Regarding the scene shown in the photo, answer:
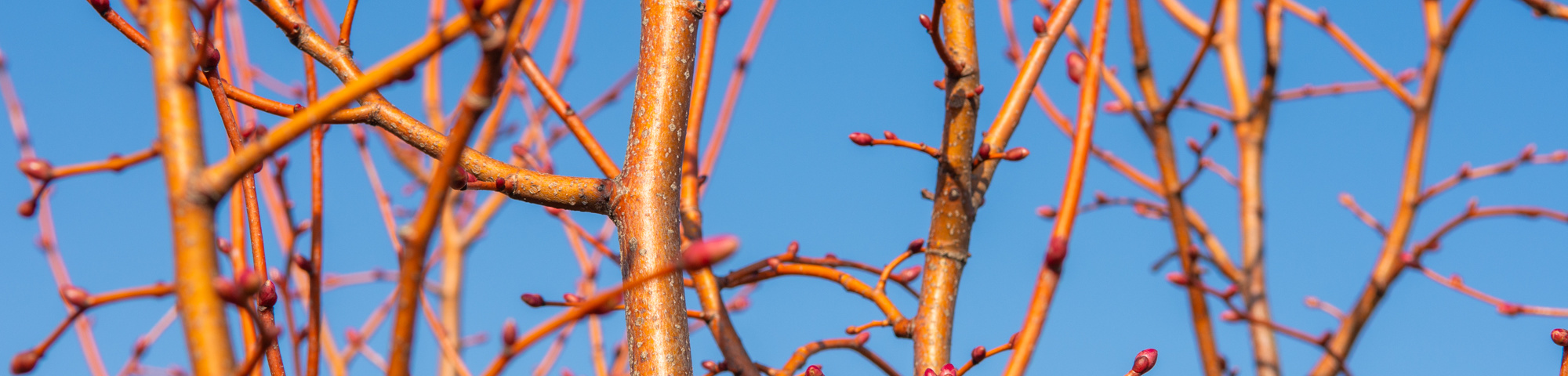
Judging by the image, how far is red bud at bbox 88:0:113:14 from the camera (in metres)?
0.85

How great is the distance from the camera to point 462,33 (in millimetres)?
433

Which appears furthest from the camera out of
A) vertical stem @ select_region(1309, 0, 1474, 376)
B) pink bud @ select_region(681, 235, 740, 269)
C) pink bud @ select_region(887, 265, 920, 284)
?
vertical stem @ select_region(1309, 0, 1474, 376)

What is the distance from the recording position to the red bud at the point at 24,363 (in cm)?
80

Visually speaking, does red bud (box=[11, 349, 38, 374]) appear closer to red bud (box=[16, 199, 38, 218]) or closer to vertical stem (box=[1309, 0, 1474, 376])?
red bud (box=[16, 199, 38, 218])

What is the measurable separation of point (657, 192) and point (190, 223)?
504mm

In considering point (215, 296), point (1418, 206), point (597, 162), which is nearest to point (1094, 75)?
point (215, 296)

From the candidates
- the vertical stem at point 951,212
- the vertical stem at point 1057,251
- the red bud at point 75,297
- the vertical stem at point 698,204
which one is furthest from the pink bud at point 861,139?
the red bud at point 75,297

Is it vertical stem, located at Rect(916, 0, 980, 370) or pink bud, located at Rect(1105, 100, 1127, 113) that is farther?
pink bud, located at Rect(1105, 100, 1127, 113)

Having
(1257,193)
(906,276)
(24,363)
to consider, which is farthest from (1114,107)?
(24,363)

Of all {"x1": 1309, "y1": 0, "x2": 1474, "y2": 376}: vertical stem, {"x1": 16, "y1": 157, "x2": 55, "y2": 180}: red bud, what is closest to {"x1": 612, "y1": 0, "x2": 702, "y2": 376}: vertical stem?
{"x1": 16, "y1": 157, "x2": 55, "y2": 180}: red bud

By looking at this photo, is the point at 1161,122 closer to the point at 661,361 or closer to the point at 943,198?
the point at 943,198

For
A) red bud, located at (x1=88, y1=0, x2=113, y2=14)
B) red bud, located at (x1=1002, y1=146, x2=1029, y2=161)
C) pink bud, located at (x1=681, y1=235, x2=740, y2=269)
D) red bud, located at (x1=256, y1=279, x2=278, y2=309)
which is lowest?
pink bud, located at (x1=681, y1=235, x2=740, y2=269)

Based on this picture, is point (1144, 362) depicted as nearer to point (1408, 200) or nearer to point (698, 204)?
point (698, 204)

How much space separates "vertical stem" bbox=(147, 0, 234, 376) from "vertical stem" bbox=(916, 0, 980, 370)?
95 cm
